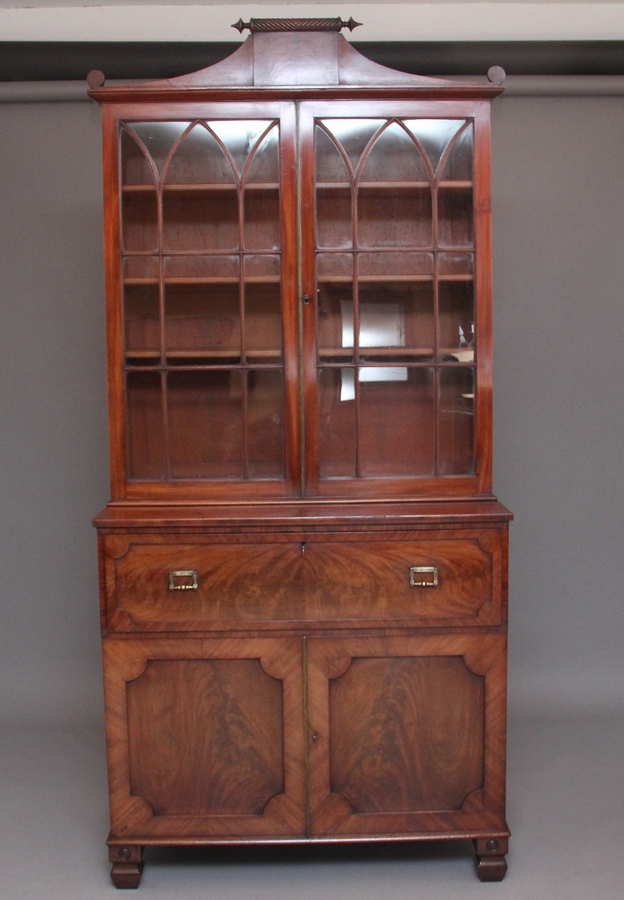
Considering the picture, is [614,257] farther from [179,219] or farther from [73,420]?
[73,420]

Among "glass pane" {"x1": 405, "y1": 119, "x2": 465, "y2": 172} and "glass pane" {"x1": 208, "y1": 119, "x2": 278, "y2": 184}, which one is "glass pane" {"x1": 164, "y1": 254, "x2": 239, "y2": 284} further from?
"glass pane" {"x1": 405, "y1": 119, "x2": 465, "y2": 172}

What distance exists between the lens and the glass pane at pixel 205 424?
2383mm

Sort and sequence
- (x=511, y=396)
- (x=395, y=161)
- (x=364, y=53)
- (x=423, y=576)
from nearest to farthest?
(x=423, y=576) → (x=395, y=161) → (x=364, y=53) → (x=511, y=396)

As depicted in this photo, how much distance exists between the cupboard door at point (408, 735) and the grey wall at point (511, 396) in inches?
39.5

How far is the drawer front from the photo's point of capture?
2209 millimetres

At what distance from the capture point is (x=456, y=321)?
235 cm

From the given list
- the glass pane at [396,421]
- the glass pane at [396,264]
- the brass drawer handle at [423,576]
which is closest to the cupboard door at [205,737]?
the brass drawer handle at [423,576]

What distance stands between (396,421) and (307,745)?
934mm

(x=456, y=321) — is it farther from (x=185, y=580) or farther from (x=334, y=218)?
(x=185, y=580)

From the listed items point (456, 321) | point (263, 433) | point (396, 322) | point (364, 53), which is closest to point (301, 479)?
point (263, 433)

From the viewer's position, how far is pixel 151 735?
2252mm

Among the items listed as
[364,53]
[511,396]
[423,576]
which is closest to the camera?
[423,576]

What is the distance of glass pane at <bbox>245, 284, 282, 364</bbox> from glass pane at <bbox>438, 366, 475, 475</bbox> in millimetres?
480

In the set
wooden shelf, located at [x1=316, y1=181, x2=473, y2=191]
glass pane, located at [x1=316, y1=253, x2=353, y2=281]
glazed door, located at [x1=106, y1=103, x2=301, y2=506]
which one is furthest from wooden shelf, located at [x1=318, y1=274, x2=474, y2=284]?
wooden shelf, located at [x1=316, y1=181, x2=473, y2=191]
